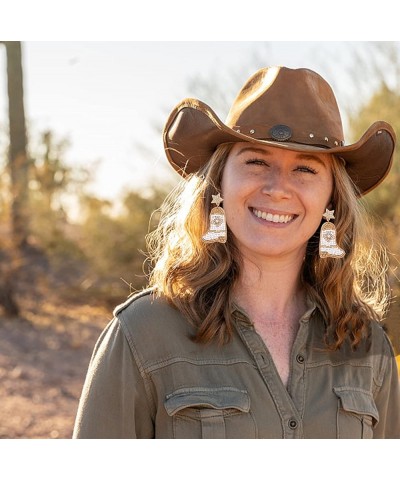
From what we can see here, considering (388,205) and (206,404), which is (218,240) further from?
(388,205)

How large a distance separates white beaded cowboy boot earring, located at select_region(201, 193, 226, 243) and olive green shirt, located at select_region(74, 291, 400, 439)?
0.85 feet

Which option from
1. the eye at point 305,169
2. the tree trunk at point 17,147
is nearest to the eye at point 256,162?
the eye at point 305,169

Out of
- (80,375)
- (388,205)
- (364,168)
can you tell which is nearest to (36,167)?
(80,375)

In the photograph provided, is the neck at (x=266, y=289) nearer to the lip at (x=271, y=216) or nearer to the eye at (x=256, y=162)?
the lip at (x=271, y=216)

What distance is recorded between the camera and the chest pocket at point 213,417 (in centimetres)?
219

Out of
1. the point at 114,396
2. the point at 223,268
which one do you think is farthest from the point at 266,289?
the point at 114,396

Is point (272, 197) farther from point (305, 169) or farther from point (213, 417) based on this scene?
point (213, 417)

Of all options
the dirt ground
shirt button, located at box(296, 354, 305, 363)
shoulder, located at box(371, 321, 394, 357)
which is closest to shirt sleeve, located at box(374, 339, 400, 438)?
shoulder, located at box(371, 321, 394, 357)

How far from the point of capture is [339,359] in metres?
2.43

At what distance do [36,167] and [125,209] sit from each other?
1492mm

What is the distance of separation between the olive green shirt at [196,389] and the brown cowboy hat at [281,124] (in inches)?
22.1

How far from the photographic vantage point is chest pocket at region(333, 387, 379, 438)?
7.48 ft

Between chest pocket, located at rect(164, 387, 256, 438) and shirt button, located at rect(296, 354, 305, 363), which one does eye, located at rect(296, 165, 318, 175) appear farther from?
chest pocket, located at rect(164, 387, 256, 438)

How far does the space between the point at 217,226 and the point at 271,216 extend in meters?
0.19
